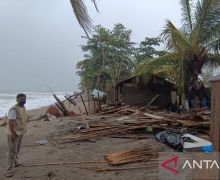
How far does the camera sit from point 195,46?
54.3 feet

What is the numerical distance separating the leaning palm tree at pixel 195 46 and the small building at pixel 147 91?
3.94 meters

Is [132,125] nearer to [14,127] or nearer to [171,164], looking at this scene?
[171,164]

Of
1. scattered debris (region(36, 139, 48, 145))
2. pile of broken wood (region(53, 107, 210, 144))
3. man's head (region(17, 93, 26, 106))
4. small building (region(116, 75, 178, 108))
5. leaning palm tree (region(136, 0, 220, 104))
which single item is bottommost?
scattered debris (region(36, 139, 48, 145))

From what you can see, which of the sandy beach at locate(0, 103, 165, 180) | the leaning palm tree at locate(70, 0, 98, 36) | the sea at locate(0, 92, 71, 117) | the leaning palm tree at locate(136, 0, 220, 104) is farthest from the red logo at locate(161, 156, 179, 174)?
the sea at locate(0, 92, 71, 117)

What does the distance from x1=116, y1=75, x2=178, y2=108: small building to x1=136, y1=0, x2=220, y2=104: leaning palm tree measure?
155 inches

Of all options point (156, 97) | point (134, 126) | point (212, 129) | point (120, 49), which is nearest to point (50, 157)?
point (134, 126)

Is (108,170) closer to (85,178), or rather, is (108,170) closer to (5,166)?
(85,178)

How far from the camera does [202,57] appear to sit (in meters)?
16.9

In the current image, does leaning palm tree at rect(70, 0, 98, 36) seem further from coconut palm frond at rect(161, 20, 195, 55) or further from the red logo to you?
coconut palm frond at rect(161, 20, 195, 55)

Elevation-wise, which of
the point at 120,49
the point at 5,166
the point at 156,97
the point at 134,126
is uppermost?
the point at 120,49

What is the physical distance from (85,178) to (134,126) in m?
4.58

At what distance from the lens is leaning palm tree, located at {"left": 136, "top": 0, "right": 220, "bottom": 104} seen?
16.4 m

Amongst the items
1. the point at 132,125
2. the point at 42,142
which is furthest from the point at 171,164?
the point at 42,142

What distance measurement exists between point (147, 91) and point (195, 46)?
5750 millimetres
